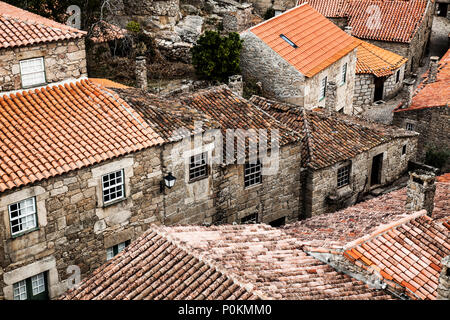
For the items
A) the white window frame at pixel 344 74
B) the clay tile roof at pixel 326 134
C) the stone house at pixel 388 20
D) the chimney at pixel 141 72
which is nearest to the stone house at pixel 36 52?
the chimney at pixel 141 72

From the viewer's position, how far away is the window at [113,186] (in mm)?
19594

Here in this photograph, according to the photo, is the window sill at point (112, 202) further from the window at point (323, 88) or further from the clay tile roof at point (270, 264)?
the window at point (323, 88)

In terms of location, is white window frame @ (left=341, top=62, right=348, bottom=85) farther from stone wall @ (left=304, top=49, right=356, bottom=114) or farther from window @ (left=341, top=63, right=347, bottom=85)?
stone wall @ (left=304, top=49, right=356, bottom=114)

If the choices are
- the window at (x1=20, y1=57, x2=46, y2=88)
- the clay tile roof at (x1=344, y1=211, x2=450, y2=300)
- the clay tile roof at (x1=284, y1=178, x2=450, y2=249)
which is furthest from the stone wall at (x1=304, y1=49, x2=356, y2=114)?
the clay tile roof at (x1=344, y1=211, x2=450, y2=300)

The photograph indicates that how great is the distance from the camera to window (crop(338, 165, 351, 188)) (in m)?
27.3

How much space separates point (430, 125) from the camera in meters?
35.4

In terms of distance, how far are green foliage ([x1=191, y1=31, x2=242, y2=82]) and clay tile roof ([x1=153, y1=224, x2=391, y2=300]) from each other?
1494 centimetres

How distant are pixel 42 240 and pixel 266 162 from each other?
9332 millimetres

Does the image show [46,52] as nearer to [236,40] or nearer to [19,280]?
[19,280]

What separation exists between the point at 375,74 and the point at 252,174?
2216 centimetres

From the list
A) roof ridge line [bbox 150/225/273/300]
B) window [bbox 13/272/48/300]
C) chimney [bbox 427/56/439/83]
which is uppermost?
roof ridge line [bbox 150/225/273/300]

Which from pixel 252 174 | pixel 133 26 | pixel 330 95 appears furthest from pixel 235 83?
pixel 133 26

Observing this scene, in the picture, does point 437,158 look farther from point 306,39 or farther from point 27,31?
point 27,31
